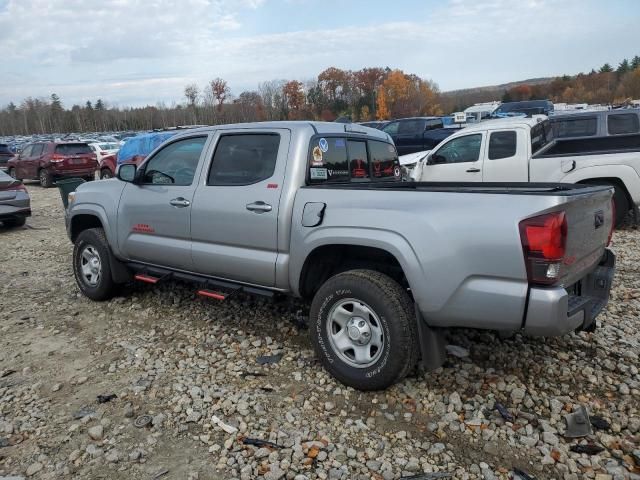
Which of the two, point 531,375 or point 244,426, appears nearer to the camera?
point 244,426

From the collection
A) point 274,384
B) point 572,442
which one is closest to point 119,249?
point 274,384

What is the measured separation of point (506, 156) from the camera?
8648mm

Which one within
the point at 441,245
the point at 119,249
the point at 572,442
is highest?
the point at 441,245

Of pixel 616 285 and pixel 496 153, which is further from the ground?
pixel 496 153

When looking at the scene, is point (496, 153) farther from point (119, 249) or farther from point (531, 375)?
point (119, 249)

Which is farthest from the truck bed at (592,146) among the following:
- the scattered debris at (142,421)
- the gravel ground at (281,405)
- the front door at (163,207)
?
the scattered debris at (142,421)

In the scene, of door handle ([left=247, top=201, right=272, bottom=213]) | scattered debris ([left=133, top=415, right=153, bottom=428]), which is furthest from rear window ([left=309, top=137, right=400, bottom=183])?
scattered debris ([left=133, top=415, right=153, bottom=428])

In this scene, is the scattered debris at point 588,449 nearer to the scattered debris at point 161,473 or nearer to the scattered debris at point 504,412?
the scattered debris at point 504,412

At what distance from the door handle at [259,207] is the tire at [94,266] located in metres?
2.19

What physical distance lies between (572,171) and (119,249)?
21.8ft

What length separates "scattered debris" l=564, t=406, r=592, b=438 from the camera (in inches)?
116

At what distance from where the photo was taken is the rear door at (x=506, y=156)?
8.42 metres

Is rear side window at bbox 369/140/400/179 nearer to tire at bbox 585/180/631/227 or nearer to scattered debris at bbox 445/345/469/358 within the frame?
scattered debris at bbox 445/345/469/358

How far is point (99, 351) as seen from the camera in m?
4.33
